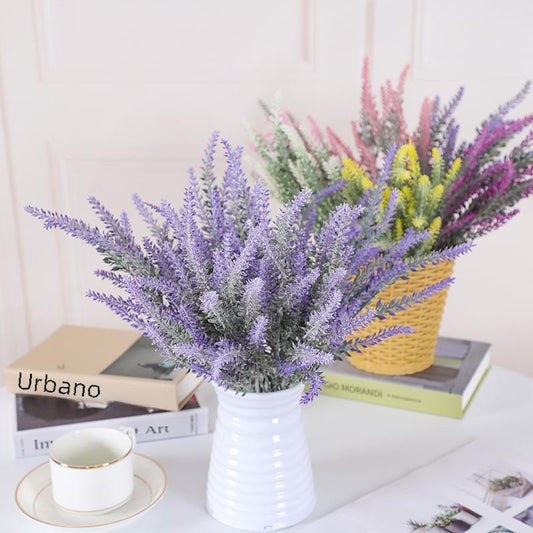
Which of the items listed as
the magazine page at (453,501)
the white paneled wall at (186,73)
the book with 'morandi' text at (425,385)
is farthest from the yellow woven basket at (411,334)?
the white paneled wall at (186,73)

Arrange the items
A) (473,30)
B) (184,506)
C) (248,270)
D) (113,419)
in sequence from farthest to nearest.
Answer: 1. (473,30)
2. (113,419)
3. (184,506)
4. (248,270)

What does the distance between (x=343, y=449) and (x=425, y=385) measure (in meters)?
0.18

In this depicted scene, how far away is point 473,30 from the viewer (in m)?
1.57

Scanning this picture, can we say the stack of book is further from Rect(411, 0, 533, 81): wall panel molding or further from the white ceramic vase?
Rect(411, 0, 533, 81): wall panel molding

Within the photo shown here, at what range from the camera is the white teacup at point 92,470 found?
0.81 m

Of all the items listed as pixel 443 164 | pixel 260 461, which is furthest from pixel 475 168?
pixel 260 461

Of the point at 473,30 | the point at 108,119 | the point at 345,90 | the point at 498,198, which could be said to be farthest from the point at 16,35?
the point at 498,198

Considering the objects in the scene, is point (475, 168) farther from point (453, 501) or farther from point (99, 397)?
point (99, 397)

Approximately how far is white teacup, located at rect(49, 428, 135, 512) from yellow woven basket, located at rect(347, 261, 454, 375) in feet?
1.25

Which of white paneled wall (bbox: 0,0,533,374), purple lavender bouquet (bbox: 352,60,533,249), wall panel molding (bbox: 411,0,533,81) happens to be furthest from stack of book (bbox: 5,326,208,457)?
wall panel molding (bbox: 411,0,533,81)

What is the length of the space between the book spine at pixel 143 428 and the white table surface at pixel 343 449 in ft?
0.04

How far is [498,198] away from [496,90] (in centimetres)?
63

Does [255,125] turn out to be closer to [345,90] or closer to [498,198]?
[345,90]

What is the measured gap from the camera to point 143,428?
101cm
